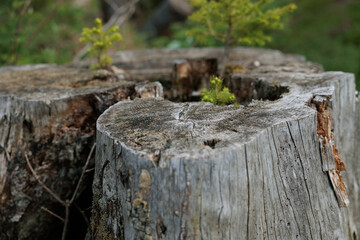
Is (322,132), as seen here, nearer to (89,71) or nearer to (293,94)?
(293,94)

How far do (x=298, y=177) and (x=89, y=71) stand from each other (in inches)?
96.5

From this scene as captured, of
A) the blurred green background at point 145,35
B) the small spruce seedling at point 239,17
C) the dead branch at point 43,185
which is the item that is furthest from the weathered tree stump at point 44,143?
the blurred green background at point 145,35

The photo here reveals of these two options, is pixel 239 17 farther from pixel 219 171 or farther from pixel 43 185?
pixel 43 185

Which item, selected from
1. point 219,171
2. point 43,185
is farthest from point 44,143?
point 219,171

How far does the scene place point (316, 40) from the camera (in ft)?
28.3

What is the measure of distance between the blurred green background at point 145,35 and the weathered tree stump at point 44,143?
2.35 meters

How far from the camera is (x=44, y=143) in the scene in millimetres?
3020

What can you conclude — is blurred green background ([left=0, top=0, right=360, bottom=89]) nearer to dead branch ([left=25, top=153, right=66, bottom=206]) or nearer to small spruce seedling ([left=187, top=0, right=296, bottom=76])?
small spruce seedling ([left=187, top=0, right=296, bottom=76])

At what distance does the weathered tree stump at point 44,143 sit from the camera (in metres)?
2.98

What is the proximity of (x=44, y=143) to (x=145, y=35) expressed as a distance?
257 inches

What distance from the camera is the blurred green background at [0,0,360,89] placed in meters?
5.70

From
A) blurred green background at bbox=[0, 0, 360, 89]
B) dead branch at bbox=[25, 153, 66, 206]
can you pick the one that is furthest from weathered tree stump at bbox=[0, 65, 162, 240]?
blurred green background at bbox=[0, 0, 360, 89]

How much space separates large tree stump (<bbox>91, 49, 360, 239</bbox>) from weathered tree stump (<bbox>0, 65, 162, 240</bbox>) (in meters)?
0.53

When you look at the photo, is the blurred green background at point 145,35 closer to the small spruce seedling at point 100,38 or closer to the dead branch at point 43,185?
the small spruce seedling at point 100,38
